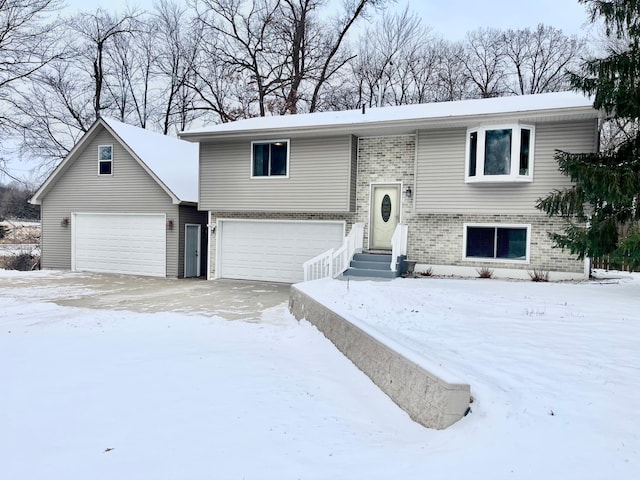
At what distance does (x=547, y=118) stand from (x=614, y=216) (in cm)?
313

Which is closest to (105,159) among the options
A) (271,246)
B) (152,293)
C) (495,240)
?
(271,246)

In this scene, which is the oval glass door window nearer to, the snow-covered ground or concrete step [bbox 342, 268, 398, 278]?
concrete step [bbox 342, 268, 398, 278]

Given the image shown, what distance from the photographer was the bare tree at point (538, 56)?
2656 cm

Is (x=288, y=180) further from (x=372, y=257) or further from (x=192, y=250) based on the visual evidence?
(x=192, y=250)

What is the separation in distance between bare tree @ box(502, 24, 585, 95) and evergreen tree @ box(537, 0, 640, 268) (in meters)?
19.0

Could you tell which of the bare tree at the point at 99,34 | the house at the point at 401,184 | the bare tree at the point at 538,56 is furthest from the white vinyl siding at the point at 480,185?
the bare tree at the point at 99,34

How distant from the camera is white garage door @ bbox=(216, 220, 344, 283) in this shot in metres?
14.3

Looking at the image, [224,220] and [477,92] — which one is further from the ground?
[477,92]

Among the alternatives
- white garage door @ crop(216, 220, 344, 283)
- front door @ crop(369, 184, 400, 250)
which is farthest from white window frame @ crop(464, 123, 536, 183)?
white garage door @ crop(216, 220, 344, 283)

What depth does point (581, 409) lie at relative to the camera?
363 cm

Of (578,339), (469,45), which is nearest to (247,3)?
(469,45)

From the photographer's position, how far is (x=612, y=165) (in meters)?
9.18

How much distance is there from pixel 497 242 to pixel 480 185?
160 cm

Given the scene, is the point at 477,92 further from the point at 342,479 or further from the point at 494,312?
the point at 342,479
